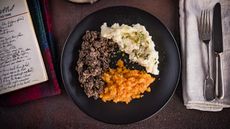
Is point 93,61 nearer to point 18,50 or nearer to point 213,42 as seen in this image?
point 18,50

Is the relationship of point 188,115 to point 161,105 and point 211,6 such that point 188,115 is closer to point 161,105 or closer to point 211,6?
point 161,105

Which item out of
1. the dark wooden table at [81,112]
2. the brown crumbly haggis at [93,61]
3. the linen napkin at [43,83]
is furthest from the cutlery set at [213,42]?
the linen napkin at [43,83]

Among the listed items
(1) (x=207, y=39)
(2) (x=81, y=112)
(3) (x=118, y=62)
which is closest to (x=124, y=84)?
(3) (x=118, y=62)

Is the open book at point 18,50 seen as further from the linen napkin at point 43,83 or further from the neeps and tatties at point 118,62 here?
the neeps and tatties at point 118,62

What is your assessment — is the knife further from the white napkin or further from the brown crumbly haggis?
the brown crumbly haggis

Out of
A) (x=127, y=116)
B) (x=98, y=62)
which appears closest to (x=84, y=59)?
(x=98, y=62)

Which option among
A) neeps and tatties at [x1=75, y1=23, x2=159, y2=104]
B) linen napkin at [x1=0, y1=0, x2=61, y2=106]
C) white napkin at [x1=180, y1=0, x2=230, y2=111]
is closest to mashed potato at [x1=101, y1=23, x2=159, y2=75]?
neeps and tatties at [x1=75, y1=23, x2=159, y2=104]
